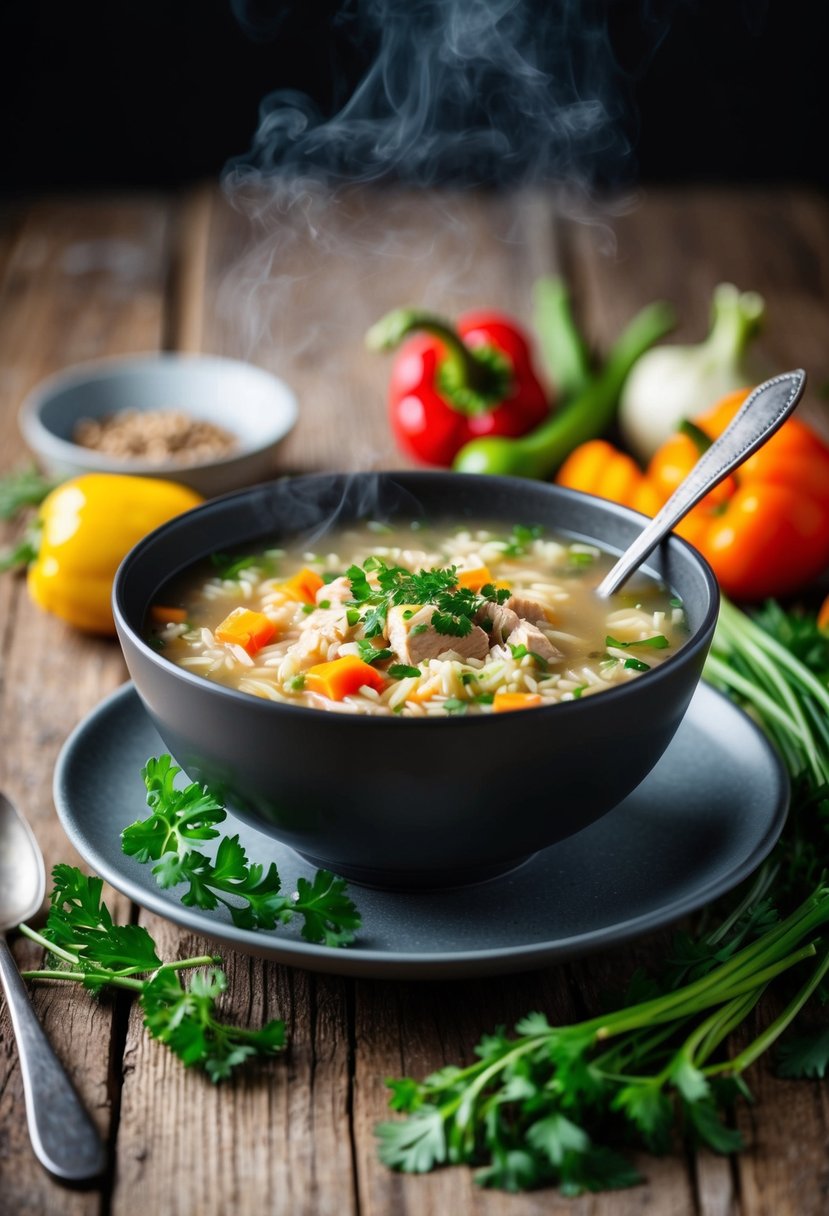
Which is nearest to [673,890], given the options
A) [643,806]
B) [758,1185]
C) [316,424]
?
[643,806]

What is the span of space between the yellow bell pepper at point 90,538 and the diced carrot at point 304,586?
882mm

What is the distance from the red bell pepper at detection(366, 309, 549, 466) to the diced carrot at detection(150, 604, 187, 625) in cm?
226

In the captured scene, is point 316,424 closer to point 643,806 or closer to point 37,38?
point 643,806

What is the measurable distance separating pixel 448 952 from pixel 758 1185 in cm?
56

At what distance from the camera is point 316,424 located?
5070 mm

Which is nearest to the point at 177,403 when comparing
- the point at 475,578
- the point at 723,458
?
the point at 475,578

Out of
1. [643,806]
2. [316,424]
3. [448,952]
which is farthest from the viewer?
[316,424]

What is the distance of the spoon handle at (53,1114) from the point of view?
196cm

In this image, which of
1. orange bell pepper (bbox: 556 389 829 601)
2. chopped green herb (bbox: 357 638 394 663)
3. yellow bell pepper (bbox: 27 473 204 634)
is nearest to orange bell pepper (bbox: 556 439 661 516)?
orange bell pepper (bbox: 556 389 829 601)

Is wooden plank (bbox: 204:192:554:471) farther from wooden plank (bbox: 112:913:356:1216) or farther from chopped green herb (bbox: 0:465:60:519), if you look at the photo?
wooden plank (bbox: 112:913:356:1216)

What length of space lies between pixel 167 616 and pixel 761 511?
6.20 ft

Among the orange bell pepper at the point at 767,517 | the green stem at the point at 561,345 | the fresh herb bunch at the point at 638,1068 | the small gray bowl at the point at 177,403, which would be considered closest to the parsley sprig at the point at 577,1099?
the fresh herb bunch at the point at 638,1068

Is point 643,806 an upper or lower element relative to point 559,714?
lower

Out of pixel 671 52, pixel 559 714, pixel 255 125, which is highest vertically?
pixel 559 714
